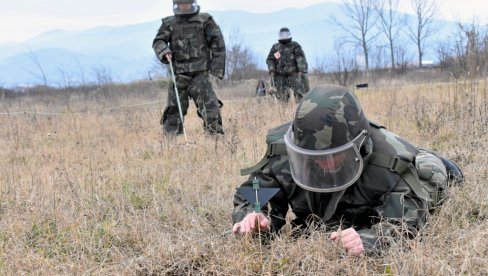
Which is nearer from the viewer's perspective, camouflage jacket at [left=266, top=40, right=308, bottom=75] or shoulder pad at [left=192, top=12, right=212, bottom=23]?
shoulder pad at [left=192, top=12, right=212, bottom=23]

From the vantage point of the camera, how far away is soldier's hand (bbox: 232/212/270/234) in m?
2.15

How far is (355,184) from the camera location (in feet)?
7.17

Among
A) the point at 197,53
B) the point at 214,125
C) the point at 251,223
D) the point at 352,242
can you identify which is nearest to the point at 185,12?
the point at 197,53

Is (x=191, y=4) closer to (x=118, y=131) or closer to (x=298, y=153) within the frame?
(x=118, y=131)

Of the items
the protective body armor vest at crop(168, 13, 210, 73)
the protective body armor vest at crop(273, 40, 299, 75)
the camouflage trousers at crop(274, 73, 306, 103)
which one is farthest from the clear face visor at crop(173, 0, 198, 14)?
the protective body armor vest at crop(273, 40, 299, 75)

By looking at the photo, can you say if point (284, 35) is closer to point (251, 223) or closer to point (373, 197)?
Answer: point (373, 197)

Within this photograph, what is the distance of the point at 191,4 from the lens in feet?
17.9

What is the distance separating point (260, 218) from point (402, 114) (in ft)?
13.7

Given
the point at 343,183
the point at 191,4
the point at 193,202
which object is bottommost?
the point at 193,202

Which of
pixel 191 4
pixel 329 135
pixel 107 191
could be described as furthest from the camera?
pixel 191 4

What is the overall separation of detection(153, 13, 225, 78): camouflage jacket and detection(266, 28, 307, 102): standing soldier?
116 inches

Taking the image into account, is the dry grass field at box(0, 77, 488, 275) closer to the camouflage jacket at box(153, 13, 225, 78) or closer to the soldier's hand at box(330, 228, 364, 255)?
the soldier's hand at box(330, 228, 364, 255)

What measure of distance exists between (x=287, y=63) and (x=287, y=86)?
40cm

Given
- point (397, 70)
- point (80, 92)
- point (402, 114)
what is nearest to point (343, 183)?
point (402, 114)
